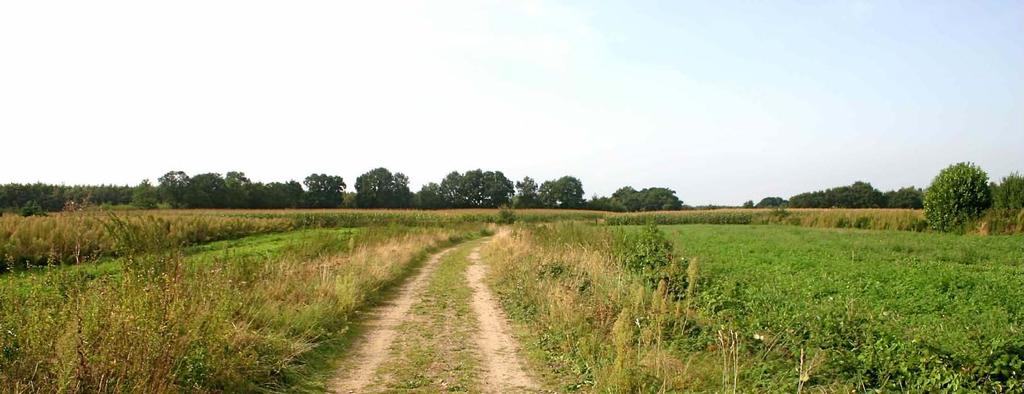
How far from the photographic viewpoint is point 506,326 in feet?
31.6

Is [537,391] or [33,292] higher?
[33,292]

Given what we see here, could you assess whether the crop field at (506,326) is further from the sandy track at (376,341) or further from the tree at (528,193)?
the tree at (528,193)

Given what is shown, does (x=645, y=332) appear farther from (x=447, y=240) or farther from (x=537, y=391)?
(x=447, y=240)

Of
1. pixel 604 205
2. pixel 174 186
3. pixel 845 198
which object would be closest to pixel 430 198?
pixel 604 205

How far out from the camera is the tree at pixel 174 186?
66875 mm

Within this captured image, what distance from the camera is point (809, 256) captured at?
58.1 feet

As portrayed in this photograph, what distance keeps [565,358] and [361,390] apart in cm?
264

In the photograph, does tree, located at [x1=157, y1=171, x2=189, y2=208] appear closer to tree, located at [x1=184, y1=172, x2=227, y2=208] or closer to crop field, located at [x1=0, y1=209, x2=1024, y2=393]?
tree, located at [x1=184, y1=172, x2=227, y2=208]

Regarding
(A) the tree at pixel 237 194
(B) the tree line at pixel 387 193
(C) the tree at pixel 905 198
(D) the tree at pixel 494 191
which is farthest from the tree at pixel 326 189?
(C) the tree at pixel 905 198

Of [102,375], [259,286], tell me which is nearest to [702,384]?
[102,375]

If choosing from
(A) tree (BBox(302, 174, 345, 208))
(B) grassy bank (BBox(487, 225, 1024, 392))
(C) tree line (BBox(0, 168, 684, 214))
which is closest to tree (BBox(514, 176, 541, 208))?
(C) tree line (BBox(0, 168, 684, 214))

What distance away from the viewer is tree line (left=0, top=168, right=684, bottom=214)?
6956 centimetres

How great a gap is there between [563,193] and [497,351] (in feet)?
310

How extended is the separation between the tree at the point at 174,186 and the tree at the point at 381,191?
26444 mm
